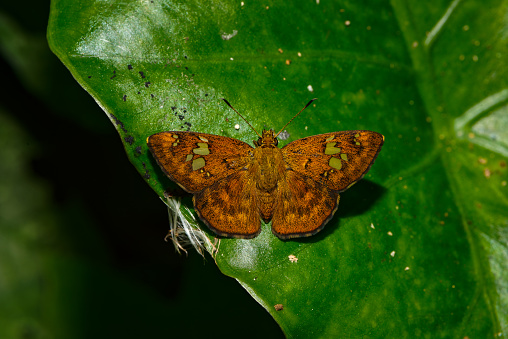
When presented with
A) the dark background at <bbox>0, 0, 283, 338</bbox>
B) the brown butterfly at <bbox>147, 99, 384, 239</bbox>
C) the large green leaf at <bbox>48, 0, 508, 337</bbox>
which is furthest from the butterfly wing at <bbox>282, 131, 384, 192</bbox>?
the dark background at <bbox>0, 0, 283, 338</bbox>

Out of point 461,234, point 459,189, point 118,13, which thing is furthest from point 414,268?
point 118,13

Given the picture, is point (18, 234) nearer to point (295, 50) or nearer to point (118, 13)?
point (118, 13)

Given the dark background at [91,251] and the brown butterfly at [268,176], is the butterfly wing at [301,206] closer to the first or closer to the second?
the brown butterfly at [268,176]

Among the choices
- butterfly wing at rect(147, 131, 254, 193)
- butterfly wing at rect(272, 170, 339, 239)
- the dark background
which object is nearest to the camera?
butterfly wing at rect(147, 131, 254, 193)

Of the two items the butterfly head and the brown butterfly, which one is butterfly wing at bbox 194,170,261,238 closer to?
the brown butterfly

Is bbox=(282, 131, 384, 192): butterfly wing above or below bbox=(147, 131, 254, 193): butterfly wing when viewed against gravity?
below

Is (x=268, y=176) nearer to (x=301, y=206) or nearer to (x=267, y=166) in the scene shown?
(x=267, y=166)
